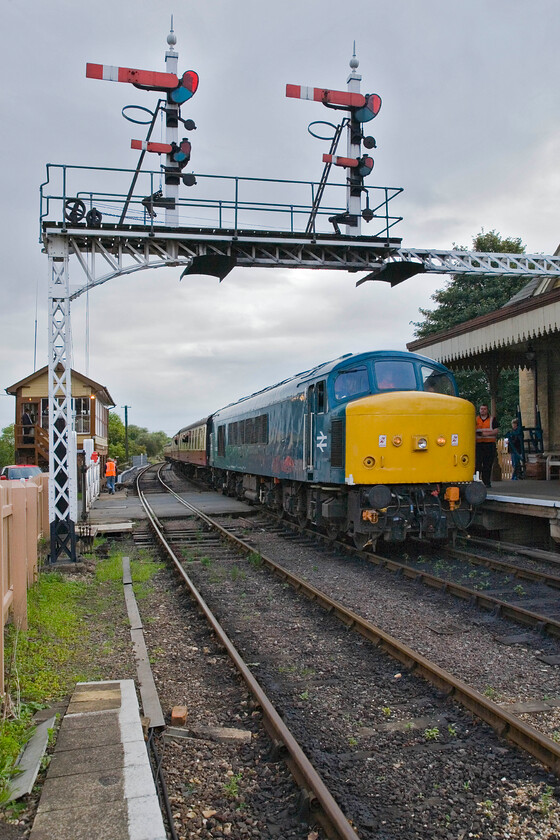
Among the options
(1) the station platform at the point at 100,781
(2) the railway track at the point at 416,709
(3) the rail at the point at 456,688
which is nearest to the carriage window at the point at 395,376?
(3) the rail at the point at 456,688

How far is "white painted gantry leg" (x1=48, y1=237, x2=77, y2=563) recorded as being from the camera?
11.4 m

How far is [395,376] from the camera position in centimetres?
1166

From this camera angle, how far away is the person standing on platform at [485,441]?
44.3 ft

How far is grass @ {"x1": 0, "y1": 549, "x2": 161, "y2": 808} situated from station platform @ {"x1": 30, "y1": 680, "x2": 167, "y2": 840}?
27 centimetres

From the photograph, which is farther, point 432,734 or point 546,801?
point 432,734

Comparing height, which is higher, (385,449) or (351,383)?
(351,383)

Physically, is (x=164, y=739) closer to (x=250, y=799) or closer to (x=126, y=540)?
(x=250, y=799)

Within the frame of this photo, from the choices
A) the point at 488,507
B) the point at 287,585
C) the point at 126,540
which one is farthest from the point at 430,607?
the point at 126,540

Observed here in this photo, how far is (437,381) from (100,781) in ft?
31.4

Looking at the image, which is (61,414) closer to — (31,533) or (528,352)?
(31,533)

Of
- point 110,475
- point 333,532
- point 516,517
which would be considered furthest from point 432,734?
point 110,475

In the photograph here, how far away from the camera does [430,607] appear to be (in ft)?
26.1

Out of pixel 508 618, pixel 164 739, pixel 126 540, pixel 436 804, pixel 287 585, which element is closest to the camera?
pixel 436 804

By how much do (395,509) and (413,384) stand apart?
7.41 feet
